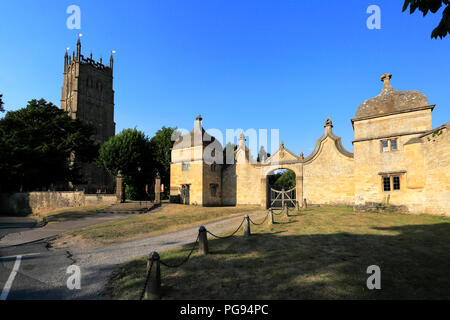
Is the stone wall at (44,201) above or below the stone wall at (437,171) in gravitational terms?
below

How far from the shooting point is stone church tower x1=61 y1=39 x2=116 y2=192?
174ft

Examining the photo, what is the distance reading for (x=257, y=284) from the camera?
499cm

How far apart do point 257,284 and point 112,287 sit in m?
3.47

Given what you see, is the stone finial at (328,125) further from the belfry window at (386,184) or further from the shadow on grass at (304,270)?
the shadow on grass at (304,270)

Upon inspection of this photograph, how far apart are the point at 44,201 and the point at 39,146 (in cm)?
824

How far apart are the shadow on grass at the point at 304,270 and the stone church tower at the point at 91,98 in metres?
49.7

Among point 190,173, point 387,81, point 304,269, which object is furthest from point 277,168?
point 304,269

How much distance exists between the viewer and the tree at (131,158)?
32.2m

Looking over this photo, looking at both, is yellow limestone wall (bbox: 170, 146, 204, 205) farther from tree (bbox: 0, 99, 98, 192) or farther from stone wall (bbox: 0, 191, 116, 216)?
tree (bbox: 0, 99, 98, 192)

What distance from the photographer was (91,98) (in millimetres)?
56156

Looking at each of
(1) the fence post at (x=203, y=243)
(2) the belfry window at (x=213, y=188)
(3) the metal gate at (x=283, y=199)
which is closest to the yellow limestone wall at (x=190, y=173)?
(2) the belfry window at (x=213, y=188)

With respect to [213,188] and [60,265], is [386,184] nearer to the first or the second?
[213,188]
